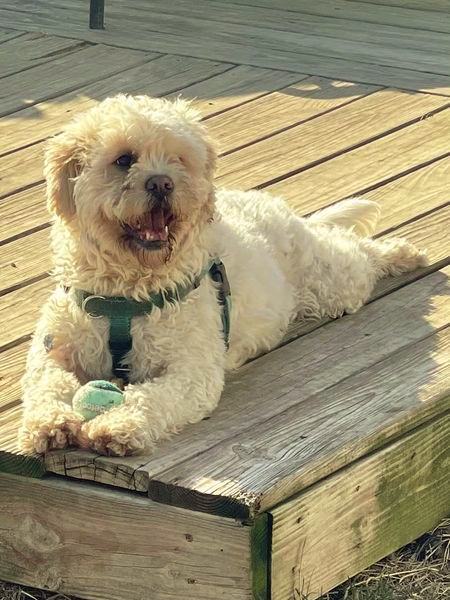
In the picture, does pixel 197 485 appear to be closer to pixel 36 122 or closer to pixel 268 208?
pixel 268 208

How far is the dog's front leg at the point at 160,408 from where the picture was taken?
142 inches


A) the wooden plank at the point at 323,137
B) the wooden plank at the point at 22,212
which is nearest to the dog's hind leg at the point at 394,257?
the wooden plank at the point at 323,137

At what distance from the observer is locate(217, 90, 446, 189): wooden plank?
566cm

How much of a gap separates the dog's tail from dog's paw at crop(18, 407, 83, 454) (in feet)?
5.17

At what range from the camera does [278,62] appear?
695 centimetres

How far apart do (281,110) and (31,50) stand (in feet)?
4.85

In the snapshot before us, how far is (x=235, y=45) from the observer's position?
725 centimetres

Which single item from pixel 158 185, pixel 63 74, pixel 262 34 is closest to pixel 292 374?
pixel 158 185

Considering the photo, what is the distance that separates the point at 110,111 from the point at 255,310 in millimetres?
809

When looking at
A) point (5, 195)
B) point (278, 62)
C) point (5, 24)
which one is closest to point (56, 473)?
point (5, 195)

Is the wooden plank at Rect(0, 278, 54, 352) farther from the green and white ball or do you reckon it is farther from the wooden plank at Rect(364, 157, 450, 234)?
the wooden plank at Rect(364, 157, 450, 234)

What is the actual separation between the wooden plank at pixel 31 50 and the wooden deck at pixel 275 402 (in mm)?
60

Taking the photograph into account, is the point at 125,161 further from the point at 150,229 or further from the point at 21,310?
the point at 21,310

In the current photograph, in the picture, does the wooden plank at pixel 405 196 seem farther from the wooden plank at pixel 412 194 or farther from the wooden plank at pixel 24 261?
the wooden plank at pixel 24 261
